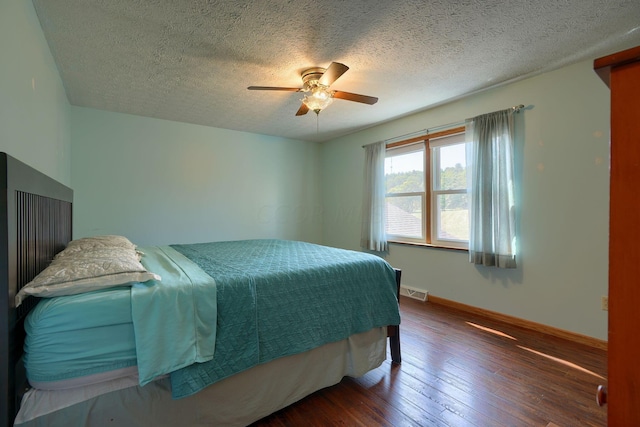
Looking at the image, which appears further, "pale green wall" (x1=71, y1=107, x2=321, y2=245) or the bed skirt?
"pale green wall" (x1=71, y1=107, x2=321, y2=245)

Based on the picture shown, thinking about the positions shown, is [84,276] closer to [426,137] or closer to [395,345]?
[395,345]

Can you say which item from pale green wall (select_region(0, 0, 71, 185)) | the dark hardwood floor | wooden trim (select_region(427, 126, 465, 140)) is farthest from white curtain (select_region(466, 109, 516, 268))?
pale green wall (select_region(0, 0, 71, 185))

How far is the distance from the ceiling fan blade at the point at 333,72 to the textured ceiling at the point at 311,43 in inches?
7.7

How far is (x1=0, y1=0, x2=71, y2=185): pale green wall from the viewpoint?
51.1 inches

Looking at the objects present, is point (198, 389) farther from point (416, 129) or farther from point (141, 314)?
point (416, 129)

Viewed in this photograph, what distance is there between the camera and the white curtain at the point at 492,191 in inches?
107

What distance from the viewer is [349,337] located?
182 cm

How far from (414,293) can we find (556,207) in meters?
1.81

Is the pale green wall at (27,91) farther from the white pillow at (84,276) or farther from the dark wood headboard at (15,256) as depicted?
the white pillow at (84,276)

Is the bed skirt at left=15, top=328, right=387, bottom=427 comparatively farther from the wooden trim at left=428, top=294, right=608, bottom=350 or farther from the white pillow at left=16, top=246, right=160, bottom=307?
the wooden trim at left=428, top=294, right=608, bottom=350

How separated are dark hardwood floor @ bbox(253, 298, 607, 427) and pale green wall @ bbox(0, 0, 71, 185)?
2.01 metres

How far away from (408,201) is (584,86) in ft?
6.60

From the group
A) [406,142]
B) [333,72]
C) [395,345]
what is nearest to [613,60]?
[333,72]

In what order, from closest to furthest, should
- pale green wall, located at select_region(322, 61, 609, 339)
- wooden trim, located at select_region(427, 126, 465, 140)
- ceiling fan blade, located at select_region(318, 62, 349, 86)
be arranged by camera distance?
ceiling fan blade, located at select_region(318, 62, 349, 86), pale green wall, located at select_region(322, 61, 609, 339), wooden trim, located at select_region(427, 126, 465, 140)
